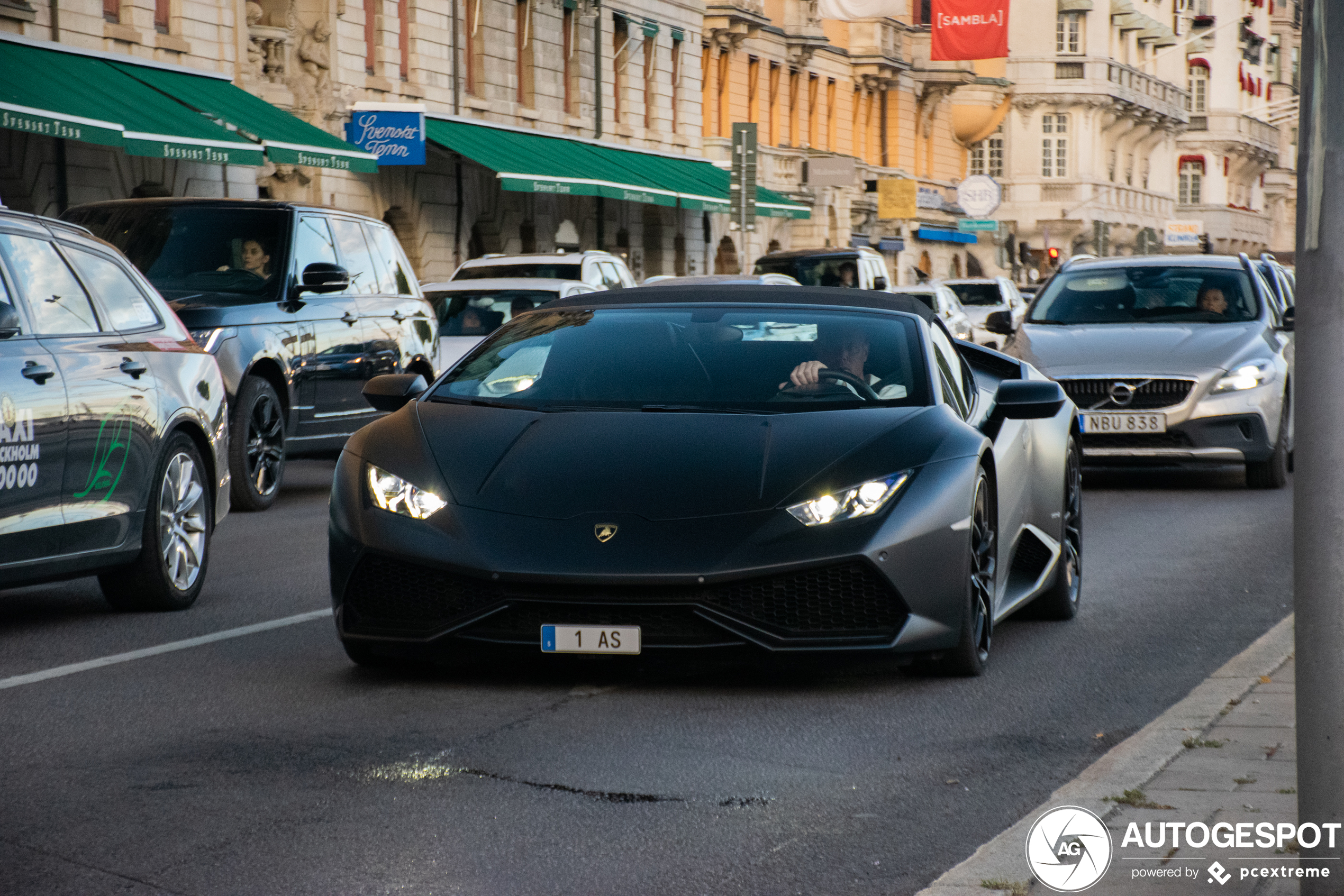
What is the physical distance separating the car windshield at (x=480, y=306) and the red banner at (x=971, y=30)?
33359mm

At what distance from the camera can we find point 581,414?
7.11 metres

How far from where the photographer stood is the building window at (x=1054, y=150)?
3329 inches

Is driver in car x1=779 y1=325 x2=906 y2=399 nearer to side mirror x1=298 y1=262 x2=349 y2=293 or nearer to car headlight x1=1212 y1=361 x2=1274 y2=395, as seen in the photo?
side mirror x1=298 y1=262 x2=349 y2=293

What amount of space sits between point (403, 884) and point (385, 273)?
11.4 m

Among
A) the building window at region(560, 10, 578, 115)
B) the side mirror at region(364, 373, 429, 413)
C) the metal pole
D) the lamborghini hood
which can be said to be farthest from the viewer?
the building window at region(560, 10, 578, 115)

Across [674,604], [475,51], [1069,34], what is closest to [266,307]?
[674,604]

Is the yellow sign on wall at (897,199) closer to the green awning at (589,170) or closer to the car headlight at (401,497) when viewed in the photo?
the green awning at (589,170)

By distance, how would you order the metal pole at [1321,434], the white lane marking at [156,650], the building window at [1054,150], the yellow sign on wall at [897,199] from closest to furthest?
the metal pole at [1321,434], the white lane marking at [156,650], the yellow sign on wall at [897,199], the building window at [1054,150]

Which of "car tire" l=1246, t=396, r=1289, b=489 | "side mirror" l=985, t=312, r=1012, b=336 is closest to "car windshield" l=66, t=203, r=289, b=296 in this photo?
"side mirror" l=985, t=312, r=1012, b=336

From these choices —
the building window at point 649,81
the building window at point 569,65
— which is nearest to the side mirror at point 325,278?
the building window at point 569,65

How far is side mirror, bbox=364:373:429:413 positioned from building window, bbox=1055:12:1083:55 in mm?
79657

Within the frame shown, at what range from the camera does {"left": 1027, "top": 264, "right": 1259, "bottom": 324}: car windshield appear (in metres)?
15.8

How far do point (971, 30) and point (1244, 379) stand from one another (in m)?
38.6

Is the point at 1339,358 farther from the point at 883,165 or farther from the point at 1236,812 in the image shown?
the point at 883,165
